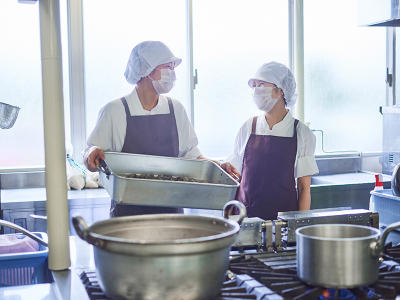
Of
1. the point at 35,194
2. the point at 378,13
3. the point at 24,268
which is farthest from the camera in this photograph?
the point at 35,194

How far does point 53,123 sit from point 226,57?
255cm

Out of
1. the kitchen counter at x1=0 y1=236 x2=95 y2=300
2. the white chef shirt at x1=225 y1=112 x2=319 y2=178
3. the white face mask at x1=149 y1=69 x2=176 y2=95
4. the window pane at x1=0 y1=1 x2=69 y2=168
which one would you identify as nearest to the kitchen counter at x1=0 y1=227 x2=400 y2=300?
the kitchen counter at x1=0 y1=236 x2=95 y2=300

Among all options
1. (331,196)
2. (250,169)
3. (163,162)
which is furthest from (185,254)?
(331,196)

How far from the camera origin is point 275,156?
2.28m

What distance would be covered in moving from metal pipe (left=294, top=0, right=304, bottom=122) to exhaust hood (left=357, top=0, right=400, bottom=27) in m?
1.15

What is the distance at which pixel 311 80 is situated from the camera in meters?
3.80

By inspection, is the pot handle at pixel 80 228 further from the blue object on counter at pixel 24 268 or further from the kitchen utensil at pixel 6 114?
the kitchen utensil at pixel 6 114

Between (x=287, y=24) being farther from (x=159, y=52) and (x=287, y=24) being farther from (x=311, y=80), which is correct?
(x=159, y=52)

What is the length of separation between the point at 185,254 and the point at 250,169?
1.61 meters

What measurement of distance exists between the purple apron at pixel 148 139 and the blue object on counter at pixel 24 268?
69 centimetres

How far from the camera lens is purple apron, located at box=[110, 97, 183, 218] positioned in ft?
6.40

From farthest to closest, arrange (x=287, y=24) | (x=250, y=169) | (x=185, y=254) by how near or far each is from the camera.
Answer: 1. (x=287, y=24)
2. (x=250, y=169)
3. (x=185, y=254)

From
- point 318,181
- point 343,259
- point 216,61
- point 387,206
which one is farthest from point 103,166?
point 318,181

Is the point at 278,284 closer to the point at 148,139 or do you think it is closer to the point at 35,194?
the point at 148,139
